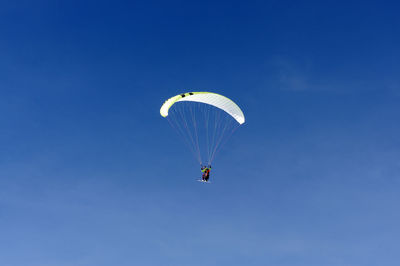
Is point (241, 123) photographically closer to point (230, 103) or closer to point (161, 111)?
point (230, 103)

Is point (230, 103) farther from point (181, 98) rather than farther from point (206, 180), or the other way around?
point (206, 180)

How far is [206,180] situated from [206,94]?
10.8m

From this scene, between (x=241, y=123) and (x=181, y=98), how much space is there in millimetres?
8973

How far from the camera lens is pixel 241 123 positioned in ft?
218

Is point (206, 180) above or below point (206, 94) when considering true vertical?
below

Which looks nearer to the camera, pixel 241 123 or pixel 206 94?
pixel 206 94

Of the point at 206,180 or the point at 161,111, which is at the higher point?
the point at 161,111

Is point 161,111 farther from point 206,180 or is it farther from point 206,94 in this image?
point 206,180

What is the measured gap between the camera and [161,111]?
209ft

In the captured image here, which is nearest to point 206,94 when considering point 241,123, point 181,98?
point 181,98

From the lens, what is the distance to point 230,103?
63688 millimetres

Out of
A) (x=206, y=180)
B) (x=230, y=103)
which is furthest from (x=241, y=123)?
(x=206, y=180)

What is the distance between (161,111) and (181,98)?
10.2ft

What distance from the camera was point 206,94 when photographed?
203 feet
